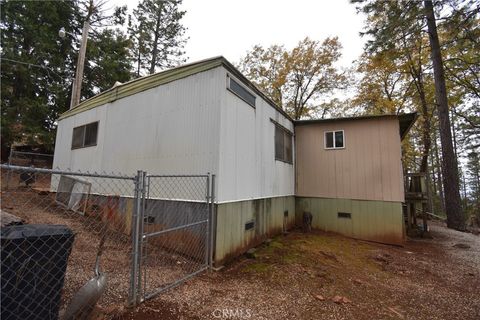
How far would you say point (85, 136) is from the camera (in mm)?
7188

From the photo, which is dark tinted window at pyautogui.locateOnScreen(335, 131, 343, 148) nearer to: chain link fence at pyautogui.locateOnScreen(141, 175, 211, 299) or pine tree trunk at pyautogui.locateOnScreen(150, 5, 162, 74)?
chain link fence at pyautogui.locateOnScreen(141, 175, 211, 299)

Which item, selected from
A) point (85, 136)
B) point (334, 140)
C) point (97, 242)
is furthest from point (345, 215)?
point (85, 136)

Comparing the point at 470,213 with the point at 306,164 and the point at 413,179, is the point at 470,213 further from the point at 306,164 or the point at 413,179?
→ the point at 306,164

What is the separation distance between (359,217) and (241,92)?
5.47m

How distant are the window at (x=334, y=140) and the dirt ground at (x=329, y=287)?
11.2 ft

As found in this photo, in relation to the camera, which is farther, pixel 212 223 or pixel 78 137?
pixel 78 137

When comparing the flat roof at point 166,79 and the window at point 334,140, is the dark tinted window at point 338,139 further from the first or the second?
the flat roof at point 166,79

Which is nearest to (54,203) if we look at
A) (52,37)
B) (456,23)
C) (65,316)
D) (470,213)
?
(65,316)

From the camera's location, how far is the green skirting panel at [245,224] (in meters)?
4.17

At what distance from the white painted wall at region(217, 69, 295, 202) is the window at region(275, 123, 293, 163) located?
0.23 metres

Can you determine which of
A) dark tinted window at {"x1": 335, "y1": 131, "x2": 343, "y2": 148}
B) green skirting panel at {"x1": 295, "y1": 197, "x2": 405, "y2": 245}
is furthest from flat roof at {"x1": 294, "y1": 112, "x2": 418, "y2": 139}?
green skirting panel at {"x1": 295, "y1": 197, "x2": 405, "y2": 245}

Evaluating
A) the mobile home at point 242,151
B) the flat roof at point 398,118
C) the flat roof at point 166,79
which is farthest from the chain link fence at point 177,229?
the flat roof at point 398,118

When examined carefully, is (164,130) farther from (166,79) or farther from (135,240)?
(135,240)

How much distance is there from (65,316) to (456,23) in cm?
1345
